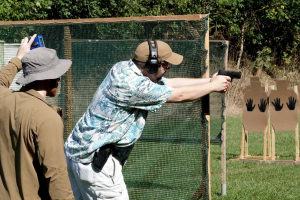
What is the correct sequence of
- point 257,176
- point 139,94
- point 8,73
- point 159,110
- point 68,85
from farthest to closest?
point 257,176
point 68,85
point 159,110
point 8,73
point 139,94

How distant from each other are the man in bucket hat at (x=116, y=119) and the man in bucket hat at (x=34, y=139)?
733 mm

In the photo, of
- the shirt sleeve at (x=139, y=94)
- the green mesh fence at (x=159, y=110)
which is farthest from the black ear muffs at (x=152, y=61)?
the green mesh fence at (x=159, y=110)

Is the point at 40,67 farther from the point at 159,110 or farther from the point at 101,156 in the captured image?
the point at 159,110

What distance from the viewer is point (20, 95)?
292 centimetres

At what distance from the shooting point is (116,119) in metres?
3.68

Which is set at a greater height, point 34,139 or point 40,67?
point 40,67

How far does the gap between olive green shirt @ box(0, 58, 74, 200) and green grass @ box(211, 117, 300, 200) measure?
411cm

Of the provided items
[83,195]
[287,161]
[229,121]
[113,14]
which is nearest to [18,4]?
[113,14]

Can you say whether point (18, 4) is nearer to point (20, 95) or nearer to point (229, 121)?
point (229, 121)

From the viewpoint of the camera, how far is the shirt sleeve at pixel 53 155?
2.73m

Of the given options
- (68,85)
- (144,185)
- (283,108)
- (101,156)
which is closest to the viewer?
(101,156)

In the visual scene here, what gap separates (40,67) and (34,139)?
0.47 meters

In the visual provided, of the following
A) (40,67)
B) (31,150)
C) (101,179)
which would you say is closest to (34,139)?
(31,150)

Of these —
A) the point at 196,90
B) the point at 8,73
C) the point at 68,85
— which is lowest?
the point at 68,85
